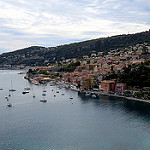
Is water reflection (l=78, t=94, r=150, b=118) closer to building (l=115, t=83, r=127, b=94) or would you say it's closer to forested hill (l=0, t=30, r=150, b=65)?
building (l=115, t=83, r=127, b=94)

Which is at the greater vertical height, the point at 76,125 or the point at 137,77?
the point at 137,77

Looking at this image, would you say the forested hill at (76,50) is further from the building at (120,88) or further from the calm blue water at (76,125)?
the calm blue water at (76,125)

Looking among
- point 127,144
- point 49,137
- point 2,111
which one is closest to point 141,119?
point 127,144

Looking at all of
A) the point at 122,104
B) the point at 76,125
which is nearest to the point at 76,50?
the point at 122,104

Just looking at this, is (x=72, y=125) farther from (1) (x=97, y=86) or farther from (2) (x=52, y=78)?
(2) (x=52, y=78)

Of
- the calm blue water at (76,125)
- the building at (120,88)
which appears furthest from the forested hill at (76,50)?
the calm blue water at (76,125)

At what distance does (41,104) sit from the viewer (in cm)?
2075

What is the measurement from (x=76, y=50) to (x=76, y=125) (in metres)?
67.8

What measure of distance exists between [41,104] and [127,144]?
37.5ft

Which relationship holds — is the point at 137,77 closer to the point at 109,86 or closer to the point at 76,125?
the point at 109,86

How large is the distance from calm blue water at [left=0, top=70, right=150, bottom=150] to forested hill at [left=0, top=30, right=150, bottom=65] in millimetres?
43033

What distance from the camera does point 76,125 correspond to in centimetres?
1432

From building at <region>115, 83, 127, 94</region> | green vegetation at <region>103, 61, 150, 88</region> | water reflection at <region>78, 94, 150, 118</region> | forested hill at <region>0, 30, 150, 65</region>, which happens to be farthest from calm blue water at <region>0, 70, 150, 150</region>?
forested hill at <region>0, 30, 150, 65</region>

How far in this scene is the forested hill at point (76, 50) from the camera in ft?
216
